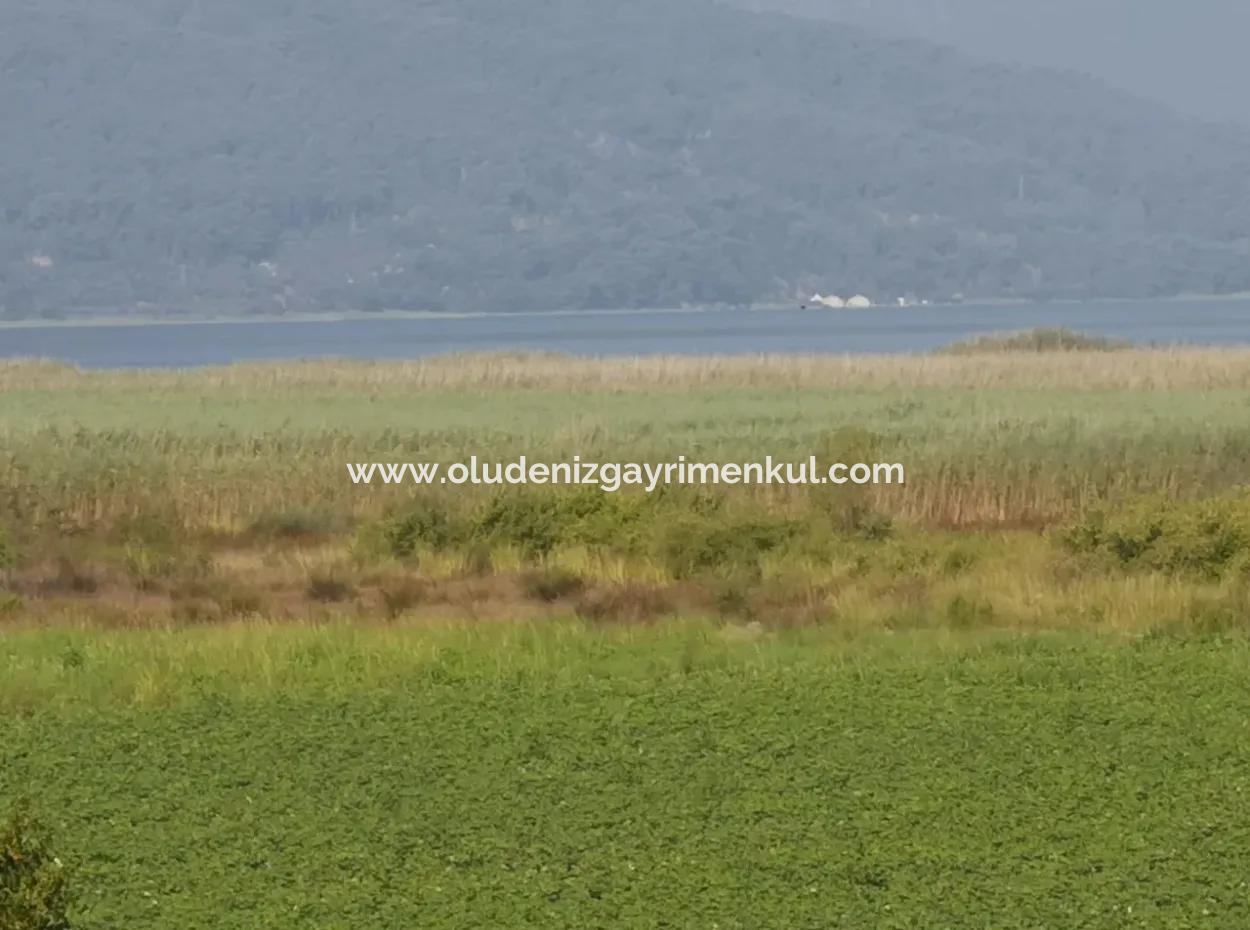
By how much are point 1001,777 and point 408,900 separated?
3.46 meters

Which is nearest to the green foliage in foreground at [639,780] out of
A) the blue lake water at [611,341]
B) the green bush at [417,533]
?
the green bush at [417,533]

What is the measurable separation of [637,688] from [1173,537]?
7.77 meters

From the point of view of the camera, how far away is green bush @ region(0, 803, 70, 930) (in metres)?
7.36

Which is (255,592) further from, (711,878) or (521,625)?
(711,878)

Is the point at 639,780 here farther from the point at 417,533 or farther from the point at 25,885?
the point at 417,533

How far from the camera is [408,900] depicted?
9125mm

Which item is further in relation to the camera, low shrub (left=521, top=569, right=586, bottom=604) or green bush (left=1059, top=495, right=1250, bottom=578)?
low shrub (left=521, top=569, right=586, bottom=604)

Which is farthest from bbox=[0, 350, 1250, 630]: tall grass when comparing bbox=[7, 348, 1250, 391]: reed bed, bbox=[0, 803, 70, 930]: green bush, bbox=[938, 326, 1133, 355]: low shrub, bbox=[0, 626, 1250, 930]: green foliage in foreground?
bbox=[938, 326, 1133, 355]: low shrub

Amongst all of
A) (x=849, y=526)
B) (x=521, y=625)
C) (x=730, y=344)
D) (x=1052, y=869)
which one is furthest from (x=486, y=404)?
(x=730, y=344)

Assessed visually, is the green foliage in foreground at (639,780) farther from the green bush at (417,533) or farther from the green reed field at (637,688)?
the green bush at (417,533)

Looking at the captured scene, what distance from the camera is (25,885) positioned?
24.4 ft

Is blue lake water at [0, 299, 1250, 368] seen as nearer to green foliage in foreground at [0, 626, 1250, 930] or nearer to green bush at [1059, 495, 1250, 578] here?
green bush at [1059, 495, 1250, 578]

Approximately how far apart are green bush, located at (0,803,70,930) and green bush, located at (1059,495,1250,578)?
1323cm

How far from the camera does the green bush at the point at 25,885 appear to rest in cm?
736
